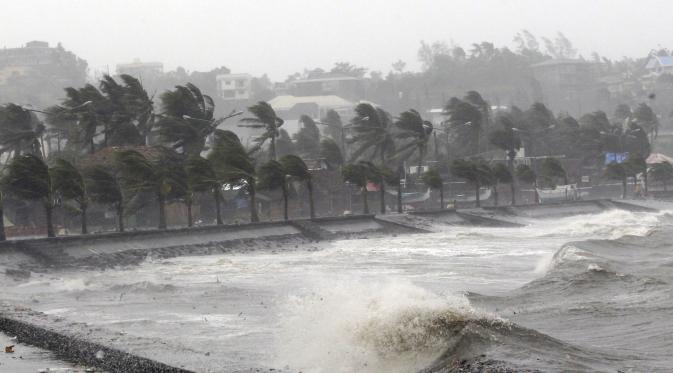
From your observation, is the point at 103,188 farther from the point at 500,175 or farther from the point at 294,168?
the point at 500,175

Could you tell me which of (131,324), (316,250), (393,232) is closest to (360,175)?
(393,232)

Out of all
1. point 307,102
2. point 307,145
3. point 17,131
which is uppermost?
point 307,102

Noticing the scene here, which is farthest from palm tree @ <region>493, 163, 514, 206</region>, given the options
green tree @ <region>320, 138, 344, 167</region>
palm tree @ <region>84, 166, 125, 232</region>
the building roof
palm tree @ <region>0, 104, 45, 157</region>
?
the building roof

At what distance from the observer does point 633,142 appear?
114 meters

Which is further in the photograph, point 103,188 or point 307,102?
point 307,102

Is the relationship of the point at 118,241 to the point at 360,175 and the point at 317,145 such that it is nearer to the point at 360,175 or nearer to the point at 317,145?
the point at 360,175

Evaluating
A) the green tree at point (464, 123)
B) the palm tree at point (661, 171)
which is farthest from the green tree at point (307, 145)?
the palm tree at point (661, 171)

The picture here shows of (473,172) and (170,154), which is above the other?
(170,154)

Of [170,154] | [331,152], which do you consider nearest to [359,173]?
[331,152]

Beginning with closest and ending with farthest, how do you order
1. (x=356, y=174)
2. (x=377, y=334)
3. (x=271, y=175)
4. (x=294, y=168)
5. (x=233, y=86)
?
(x=377, y=334)
(x=271, y=175)
(x=294, y=168)
(x=356, y=174)
(x=233, y=86)

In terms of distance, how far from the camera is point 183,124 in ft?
191

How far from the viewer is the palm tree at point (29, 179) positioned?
38.9m

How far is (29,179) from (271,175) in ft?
56.6

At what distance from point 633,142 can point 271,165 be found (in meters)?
69.4
